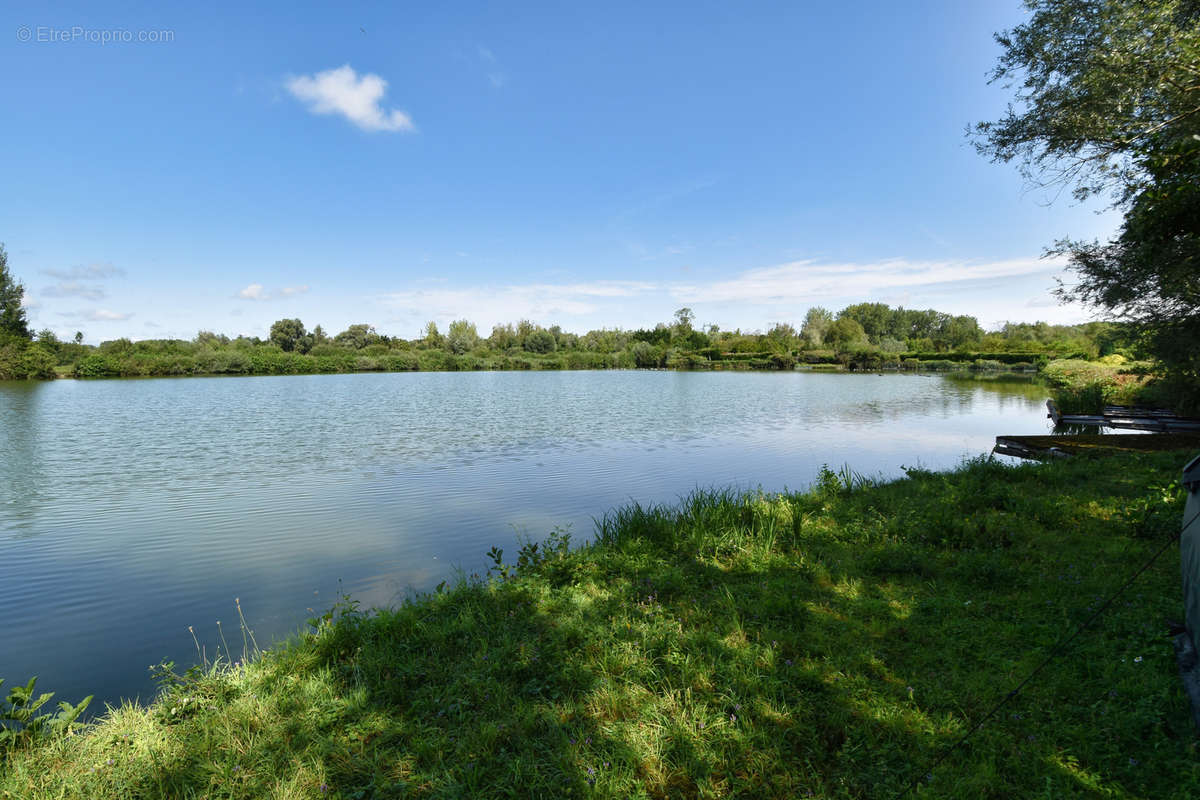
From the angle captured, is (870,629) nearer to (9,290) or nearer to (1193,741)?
(1193,741)

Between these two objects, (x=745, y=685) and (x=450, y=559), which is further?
(x=450, y=559)

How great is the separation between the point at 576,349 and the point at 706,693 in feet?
298

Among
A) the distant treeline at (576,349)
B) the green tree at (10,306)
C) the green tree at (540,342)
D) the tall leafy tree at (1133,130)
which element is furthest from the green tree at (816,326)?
the green tree at (10,306)

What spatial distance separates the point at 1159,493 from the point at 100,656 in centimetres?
1110

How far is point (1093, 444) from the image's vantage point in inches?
437

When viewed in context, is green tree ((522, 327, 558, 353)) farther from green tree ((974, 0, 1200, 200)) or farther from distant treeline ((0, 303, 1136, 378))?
green tree ((974, 0, 1200, 200))

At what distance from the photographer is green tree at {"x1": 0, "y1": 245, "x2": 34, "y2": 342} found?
44.1 m

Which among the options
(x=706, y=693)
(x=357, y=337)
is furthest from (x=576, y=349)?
(x=706, y=693)

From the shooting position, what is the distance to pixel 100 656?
4609mm

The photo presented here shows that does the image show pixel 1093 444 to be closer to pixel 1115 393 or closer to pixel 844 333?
pixel 1115 393

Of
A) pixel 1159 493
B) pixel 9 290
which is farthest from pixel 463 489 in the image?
pixel 9 290

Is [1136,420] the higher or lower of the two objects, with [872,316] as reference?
lower

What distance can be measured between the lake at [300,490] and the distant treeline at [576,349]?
37.1m

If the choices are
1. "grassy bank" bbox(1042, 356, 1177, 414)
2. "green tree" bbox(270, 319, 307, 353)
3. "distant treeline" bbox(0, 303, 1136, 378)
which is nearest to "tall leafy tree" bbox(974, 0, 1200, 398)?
"grassy bank" bbox(1042, 356, 1177, 414)
